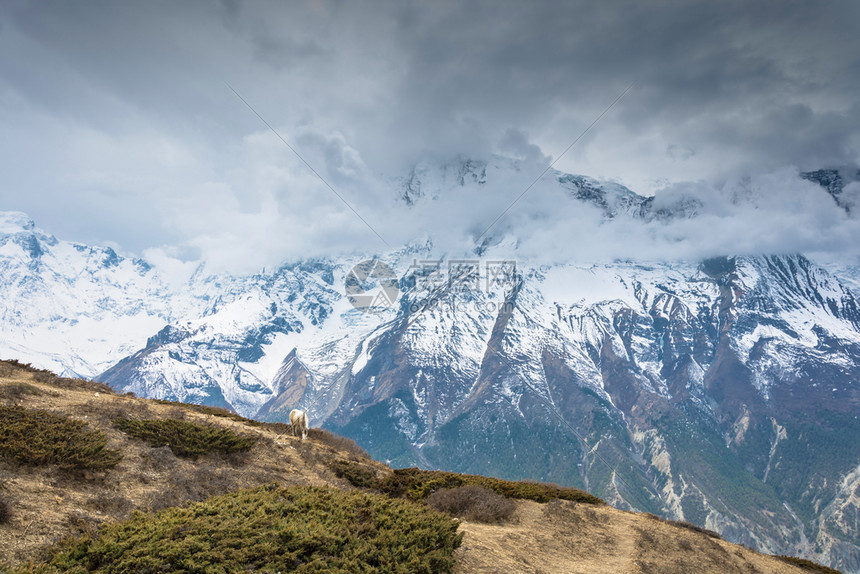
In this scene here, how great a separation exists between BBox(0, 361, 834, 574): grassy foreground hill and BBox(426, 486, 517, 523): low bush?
0.07 m

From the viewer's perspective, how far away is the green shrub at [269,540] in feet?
38.1

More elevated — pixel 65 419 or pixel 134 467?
pixel 65 419

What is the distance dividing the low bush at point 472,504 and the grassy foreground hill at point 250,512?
2.7 inches

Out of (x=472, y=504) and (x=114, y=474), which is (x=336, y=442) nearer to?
(x=472, y=504)

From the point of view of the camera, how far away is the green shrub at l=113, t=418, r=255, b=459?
75.9 feet

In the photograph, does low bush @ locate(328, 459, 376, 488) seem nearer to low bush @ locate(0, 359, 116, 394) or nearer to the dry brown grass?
the dry brown grass

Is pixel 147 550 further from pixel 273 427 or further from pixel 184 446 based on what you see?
pixel 273 427

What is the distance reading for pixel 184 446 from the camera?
23.2 meters

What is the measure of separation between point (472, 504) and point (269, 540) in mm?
12994

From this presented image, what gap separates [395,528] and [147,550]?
6.41 metres

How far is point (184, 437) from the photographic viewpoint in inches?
949

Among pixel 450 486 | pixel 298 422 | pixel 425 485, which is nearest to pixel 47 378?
pixel 298 422

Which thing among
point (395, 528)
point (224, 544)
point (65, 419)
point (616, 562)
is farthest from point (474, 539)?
point (65, 419)

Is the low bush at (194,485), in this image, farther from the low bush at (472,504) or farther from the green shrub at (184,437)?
the low bush at (472,504)
